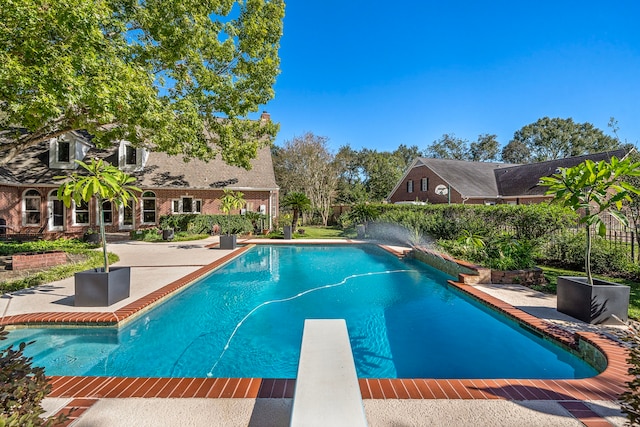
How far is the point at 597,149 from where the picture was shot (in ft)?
149

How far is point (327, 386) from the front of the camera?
6.92 feet

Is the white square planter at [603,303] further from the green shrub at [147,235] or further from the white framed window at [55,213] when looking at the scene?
the white framed window at [55,213]

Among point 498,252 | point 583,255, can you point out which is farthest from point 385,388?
point 583,255

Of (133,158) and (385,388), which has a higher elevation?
(133,158)

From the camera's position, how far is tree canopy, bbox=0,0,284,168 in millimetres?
6031

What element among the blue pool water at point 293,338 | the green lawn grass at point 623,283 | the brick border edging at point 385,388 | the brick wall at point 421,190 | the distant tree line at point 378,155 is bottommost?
the blue pool water at point 293,338

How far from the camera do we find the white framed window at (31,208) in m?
16.2

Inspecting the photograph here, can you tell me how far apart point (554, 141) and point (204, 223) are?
57282 mm

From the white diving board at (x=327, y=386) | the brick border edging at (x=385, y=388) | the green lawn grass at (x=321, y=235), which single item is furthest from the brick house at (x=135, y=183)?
the white diving board at (x=327, y=386)

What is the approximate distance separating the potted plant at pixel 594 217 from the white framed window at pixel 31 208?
22.8 meters

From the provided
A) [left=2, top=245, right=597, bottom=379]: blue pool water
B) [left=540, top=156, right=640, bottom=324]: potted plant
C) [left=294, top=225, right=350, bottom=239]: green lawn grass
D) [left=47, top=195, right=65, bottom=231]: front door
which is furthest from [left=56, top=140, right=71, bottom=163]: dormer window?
[left=540, top=156, right=640, bottom=324]: potted plant

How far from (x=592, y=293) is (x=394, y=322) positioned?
311cm

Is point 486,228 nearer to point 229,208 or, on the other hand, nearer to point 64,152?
point 229,208

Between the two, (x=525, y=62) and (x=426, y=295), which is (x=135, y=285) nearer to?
(x=426, y=295)
